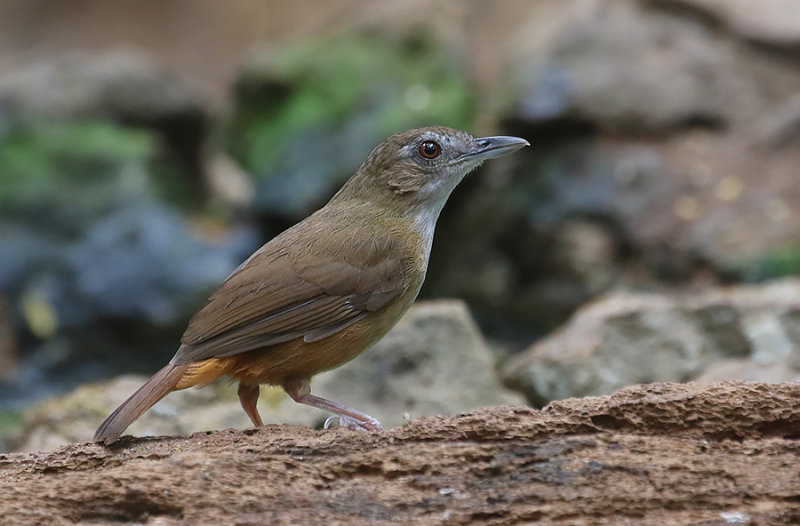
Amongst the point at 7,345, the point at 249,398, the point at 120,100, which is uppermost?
the point at 120,100

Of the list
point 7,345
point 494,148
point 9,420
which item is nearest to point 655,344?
point 494,148

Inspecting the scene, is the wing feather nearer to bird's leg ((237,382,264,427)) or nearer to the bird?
the bird

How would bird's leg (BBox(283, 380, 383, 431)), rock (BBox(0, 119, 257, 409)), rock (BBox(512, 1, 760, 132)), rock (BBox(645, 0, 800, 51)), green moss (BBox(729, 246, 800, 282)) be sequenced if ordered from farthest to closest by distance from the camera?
1. rock (BBox(645, 0, 800, 51))
2. rock (BBox(512, 1, 760, 132))
3. rock (BBox(0, 119, 257, 409))
4. green moss (BBox(729, 246, 800, 282))
5. bird's leg (BBox(283, 380, 383, 431))

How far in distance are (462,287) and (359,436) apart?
7908 millimetres

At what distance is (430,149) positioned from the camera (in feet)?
19.0

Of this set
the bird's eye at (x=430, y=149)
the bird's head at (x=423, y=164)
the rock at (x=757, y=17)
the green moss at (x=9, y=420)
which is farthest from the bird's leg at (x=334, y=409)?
the rock at (x=757, y=17)

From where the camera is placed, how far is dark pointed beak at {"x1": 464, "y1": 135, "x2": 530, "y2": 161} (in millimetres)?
5750

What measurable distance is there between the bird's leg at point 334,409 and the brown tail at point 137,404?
53 centimetres

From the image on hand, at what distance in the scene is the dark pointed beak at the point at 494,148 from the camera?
5750mm

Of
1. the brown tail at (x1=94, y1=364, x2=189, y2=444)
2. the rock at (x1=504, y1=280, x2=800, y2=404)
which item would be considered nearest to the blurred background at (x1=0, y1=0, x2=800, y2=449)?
the rock at (x1=504, y1=280, x2=800, y2=404)

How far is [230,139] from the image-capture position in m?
13.7

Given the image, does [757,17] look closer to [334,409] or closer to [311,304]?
[311,304]

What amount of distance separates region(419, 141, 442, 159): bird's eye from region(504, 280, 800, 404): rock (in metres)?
1.50

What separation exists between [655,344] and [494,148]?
1.79 metres
